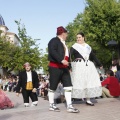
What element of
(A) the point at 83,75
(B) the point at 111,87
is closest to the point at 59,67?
(A) the point at 83,75

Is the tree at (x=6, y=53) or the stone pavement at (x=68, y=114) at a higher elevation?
the tree at (x=6, y=53)

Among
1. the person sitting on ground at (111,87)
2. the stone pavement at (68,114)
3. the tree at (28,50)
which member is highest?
the tree at (28,50)

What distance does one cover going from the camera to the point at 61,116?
6.11 m

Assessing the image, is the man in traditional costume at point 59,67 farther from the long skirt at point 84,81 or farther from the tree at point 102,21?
the tree at point 102,21

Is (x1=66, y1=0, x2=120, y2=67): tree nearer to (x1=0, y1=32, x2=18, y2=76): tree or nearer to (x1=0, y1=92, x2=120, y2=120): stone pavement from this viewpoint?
(x1=0, y1=32, x2=18, y2=76): tree

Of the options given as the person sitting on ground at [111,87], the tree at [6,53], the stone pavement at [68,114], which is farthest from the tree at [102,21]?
the stone pavement at [68,114]

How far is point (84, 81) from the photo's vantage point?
7.32 m

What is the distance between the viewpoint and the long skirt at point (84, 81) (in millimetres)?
7293

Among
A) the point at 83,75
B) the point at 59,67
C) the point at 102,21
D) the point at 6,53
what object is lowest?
the point at 83,75

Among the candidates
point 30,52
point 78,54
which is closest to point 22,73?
point 78,54

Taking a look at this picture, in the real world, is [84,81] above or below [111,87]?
above

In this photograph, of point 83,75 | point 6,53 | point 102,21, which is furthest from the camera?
point 6,53

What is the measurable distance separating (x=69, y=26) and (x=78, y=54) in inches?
2352

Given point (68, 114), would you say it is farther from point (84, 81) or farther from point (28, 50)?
point (28, 50)
